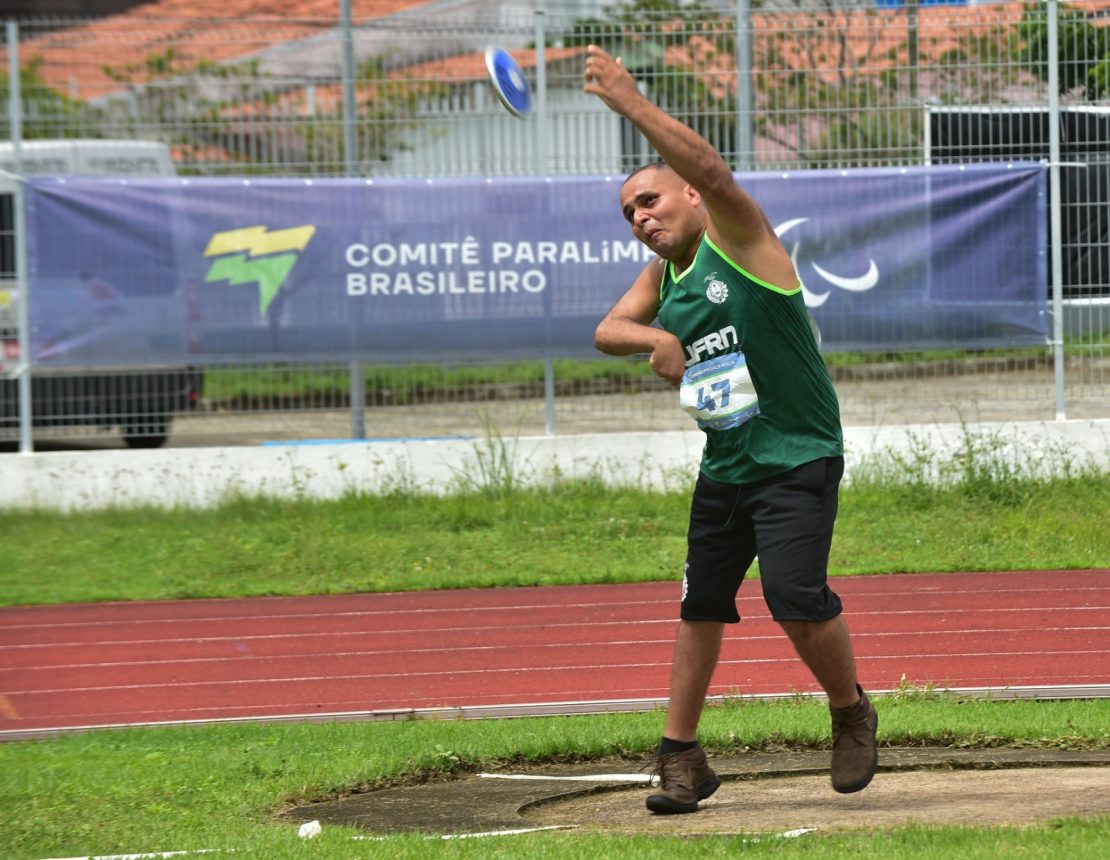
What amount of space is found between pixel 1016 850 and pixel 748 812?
126 cm

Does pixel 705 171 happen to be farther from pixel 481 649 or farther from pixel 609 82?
pixel 481 649

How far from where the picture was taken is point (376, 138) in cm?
1438

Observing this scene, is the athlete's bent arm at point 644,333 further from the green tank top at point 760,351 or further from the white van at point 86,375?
the white van at point 86,375

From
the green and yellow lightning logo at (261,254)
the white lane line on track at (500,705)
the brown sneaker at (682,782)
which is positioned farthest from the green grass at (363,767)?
the green and yellow lightning logo at (261,254)

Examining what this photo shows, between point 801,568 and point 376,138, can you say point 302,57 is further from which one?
point 801,568

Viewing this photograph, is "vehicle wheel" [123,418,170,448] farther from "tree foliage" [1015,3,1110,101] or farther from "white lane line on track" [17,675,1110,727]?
"tree foliage" [1015,3,1110,101]

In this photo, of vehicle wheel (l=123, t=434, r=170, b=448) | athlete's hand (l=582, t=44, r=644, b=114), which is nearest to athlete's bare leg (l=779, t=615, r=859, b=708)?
athlete's hand (l=582, t=44, r=644, b=114)

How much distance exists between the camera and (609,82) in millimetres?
5109

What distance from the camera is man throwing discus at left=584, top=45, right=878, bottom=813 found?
221 inches

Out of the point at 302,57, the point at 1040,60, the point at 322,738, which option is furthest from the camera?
the point at 302,57

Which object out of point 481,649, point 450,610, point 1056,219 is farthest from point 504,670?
point 1056,219

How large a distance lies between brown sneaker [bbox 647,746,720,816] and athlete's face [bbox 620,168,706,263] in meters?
1.73

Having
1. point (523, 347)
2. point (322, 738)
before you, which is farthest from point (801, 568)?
point (523, 347)

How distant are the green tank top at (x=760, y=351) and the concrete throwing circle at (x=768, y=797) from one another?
120cm
